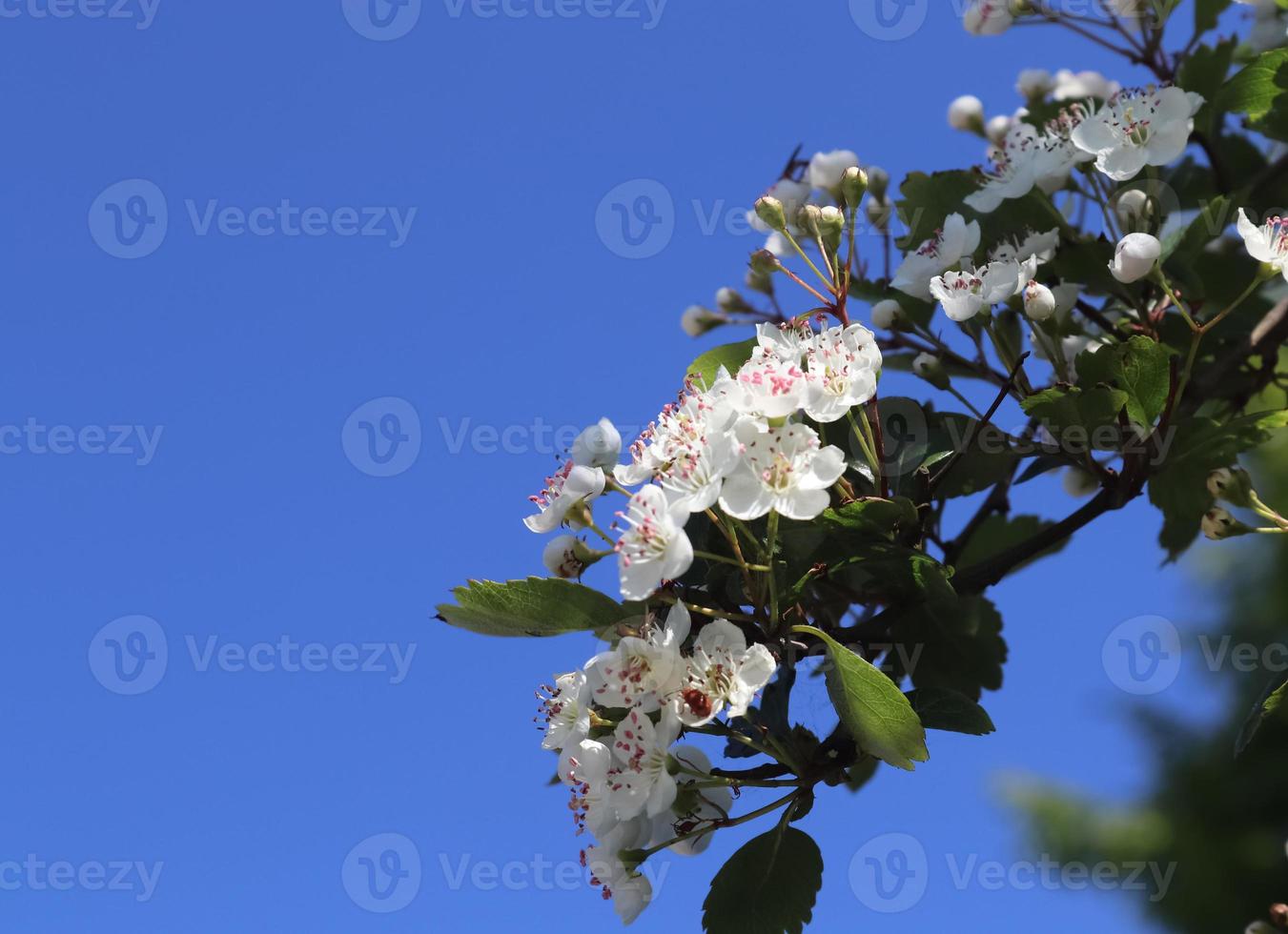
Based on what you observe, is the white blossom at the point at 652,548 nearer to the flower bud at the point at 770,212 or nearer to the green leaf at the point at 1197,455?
the flower bud at the point at 770,212

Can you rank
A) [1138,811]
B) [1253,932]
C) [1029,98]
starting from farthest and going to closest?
[1138,811] < [1029,98] < [1253,932]

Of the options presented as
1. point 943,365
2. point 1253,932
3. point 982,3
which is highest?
point 982,3

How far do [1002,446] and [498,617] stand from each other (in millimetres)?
595

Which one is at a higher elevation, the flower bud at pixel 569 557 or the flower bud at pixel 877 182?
the flower bud at pixel 877 182

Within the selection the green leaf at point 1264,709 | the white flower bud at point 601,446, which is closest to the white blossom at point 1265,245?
the green leaf at point 1264,709

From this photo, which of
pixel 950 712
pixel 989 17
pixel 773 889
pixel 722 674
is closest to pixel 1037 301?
pixel 950 712

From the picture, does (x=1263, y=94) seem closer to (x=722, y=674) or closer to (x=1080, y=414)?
(x=1080, y=414)

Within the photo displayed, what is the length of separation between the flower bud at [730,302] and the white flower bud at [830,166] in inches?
11.0

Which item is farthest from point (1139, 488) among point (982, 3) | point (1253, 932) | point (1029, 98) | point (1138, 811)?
point (1138, 811)

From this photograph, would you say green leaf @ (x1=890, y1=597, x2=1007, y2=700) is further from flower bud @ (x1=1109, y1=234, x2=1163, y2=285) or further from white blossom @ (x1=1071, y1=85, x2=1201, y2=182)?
white blossom @ (x1=1071, y1=85, x2=1201, y2=182)

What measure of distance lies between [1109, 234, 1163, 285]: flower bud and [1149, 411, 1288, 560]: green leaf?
17cm

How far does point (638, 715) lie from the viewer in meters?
1.11

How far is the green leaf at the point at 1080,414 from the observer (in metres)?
1.26

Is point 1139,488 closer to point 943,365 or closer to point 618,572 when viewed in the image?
point 943,365
